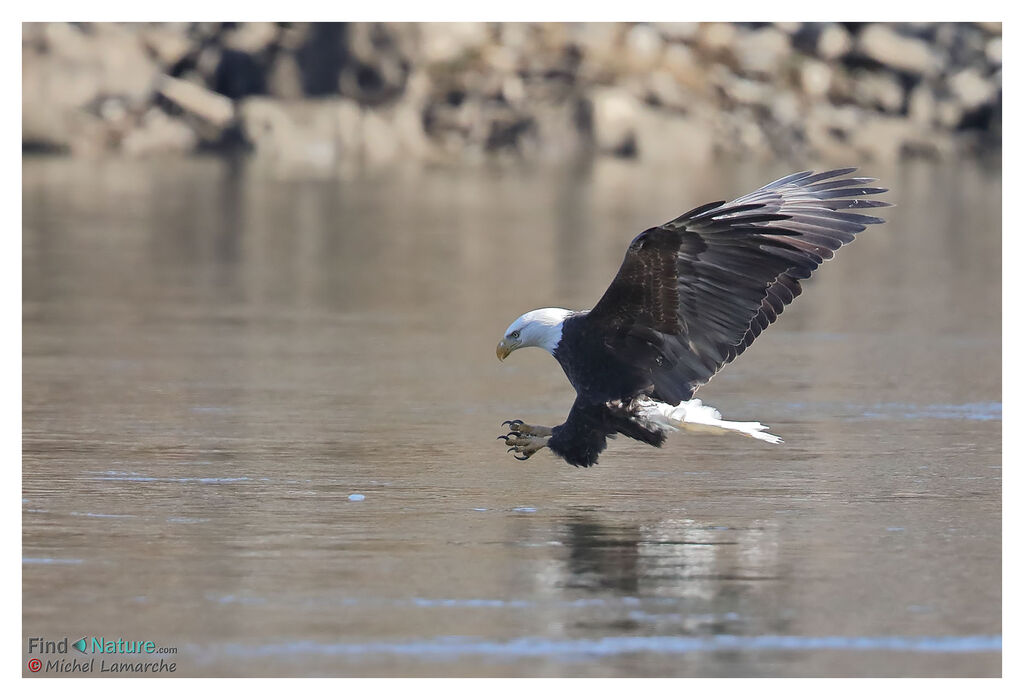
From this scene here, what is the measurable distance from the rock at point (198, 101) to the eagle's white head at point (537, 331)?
25962 mm

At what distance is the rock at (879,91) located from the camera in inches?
1363

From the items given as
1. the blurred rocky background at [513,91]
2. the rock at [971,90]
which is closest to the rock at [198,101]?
the blurred rocky background at [513,91]

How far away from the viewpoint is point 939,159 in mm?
33156

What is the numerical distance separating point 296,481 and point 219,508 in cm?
53

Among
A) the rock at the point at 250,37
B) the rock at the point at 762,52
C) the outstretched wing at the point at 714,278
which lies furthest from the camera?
the rock at the point at 762,52

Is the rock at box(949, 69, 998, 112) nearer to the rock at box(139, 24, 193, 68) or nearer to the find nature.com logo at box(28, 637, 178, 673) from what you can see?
the rock at box(139, 24, 193, 68)

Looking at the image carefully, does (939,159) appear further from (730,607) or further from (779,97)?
(730,607)

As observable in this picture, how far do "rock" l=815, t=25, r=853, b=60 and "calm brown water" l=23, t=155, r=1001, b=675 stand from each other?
70.6 feet

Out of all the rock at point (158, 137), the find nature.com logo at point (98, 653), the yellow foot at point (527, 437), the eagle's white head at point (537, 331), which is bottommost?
the find nature.com logo at point (98, 653)

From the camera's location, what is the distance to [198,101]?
3219 cm

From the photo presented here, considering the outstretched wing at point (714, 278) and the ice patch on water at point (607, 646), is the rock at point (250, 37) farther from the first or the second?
the ice patch on water at point (607, 646)

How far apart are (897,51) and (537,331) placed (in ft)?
98.3
